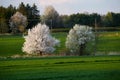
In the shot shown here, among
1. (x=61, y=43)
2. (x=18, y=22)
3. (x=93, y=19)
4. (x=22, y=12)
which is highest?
(x=22, y=12)

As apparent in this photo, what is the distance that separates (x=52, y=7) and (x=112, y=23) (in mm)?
4381

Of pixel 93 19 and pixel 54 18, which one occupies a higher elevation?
pixel 54 18

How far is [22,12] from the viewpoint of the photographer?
27594 millimetres

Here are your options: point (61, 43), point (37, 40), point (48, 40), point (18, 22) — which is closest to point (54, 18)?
point (61, 43)

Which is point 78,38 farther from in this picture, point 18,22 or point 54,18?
point 18,22

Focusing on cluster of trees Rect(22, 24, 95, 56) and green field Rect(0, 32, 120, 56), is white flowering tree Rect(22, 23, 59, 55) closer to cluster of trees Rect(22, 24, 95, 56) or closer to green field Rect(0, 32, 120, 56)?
cluster of trees Rect(22, 24, 95, 56)

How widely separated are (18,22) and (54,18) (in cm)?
256

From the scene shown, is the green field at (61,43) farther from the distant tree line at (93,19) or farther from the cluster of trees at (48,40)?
the distant tree line at (93,19)

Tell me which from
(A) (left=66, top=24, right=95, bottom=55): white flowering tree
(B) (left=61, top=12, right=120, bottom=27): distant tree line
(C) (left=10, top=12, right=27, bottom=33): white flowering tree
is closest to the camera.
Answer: (A) (left=66, top=24, right=95, bottom=55): white flowering tree

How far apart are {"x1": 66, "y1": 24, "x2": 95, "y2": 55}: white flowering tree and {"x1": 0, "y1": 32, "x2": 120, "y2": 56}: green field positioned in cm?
77

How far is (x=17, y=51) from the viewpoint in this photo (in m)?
24.8

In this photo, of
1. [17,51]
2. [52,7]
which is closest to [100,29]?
[52,7]

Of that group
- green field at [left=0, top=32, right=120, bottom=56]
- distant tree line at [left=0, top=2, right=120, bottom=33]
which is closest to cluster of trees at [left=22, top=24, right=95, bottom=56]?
green field at [left=0, top=32, right=120, bottom=56]

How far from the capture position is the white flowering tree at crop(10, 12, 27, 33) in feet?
80.5
